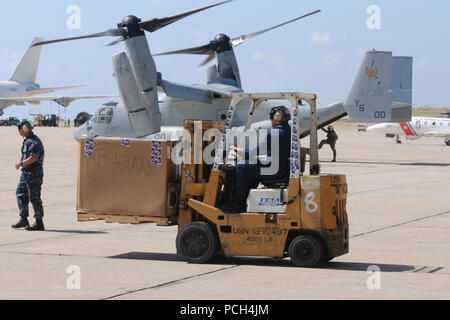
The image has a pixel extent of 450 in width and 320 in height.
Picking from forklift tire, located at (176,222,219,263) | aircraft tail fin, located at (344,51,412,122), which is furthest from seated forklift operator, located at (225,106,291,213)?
aircraft tail fin, located at (344,51,412,122)

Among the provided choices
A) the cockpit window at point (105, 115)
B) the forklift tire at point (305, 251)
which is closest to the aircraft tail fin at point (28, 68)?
the cockpit window at point (105, 115)

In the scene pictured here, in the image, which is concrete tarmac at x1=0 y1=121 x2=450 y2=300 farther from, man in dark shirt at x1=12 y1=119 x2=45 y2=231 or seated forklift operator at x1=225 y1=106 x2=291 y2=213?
seated forklift operator at x1=225 y1=106 x2=291 y2=213

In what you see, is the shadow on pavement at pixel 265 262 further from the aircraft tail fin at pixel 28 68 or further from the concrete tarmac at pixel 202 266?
the aircraft tail fin at pixel 28 68

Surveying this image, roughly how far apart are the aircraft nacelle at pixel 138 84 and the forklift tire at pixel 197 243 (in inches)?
800

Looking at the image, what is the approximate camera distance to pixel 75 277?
29.1 ft

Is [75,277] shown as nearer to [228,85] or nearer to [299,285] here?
[299,285]

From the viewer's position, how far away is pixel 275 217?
32.3 feet

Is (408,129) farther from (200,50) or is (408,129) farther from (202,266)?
(202,266)

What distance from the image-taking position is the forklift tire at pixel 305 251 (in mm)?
9688

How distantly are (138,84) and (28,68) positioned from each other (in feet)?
241

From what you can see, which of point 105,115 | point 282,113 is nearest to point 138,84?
point 105,115
